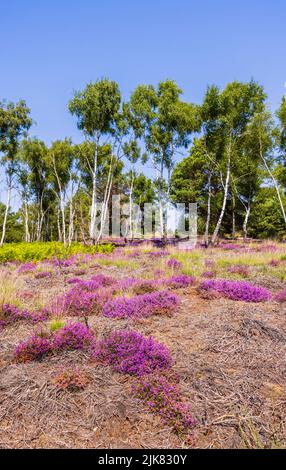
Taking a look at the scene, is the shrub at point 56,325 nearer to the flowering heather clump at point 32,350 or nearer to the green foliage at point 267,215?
the flowering heather clump at point 32,350


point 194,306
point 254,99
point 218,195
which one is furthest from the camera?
point 218,195

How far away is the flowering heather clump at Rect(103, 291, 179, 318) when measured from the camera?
5.81 m

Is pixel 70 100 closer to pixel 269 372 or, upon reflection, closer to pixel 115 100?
pixel 115 100

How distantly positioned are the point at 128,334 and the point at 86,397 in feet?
4.18

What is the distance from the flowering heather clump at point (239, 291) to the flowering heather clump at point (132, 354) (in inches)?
136

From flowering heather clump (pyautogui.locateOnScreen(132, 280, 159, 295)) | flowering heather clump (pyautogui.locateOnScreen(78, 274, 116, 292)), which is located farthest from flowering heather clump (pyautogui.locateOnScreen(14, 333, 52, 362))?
flowering heather clump (pyautogui.locateOnScreen(78, 274, 116, 292))

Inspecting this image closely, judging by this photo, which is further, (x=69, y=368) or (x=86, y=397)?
(x=69, y=368)

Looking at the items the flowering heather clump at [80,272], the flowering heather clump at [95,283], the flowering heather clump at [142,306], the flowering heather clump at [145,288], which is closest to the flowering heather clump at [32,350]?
the flowering heather clump at [142,306]

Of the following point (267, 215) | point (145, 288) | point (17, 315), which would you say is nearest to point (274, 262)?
point (145, 288)

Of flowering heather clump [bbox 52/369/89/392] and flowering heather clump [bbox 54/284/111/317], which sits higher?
flowering heather clump [bbox 54/284/111/317]

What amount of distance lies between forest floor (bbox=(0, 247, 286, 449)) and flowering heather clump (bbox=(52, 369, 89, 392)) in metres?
0.06

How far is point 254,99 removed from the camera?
2150 centimetres

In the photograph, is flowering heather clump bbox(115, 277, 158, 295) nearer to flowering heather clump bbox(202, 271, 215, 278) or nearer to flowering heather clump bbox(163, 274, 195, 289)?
flowering heather clump bbox(163, 274, 195, 289)

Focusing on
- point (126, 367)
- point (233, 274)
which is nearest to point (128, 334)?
point (126, 367)
